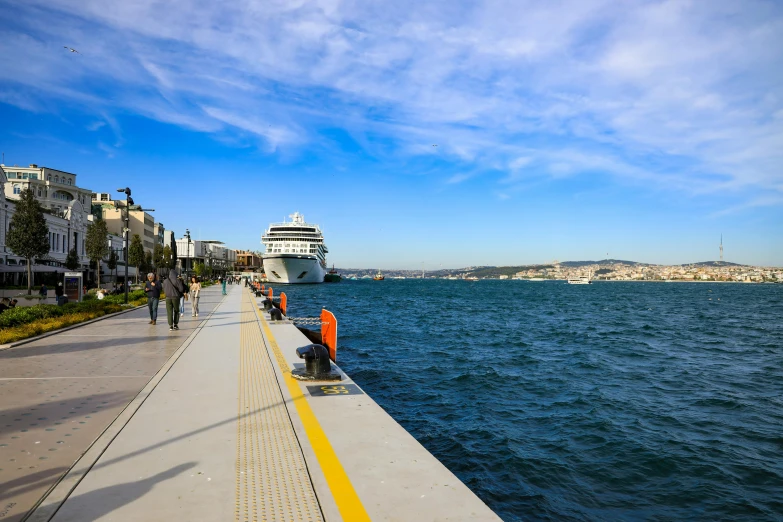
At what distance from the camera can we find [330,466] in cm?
507

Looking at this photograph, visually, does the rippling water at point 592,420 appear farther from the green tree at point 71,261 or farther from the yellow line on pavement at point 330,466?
the green tree at point 71,261

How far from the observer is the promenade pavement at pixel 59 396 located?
483cm

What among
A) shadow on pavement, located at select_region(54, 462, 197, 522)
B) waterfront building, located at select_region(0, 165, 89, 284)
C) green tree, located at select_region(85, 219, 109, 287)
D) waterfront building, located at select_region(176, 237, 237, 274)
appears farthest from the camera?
waterfront building, located at select_region(176, 237, 237, 274)

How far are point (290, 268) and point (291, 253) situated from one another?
16.5ft

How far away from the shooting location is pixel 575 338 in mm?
27359

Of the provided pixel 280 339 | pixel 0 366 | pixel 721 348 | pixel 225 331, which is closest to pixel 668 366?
pixel 721 348

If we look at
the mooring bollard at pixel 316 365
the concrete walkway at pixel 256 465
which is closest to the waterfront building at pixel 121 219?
the mooring bollard at pixel 316 365

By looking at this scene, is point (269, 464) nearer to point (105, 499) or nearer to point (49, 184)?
point (105, 499)

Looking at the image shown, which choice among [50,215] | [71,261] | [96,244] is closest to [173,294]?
[96,244]

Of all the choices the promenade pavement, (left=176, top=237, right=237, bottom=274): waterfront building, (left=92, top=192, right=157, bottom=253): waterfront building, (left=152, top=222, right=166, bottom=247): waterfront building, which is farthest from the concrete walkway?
(left=152, top=222, right=166, bottom=247): waterfront building

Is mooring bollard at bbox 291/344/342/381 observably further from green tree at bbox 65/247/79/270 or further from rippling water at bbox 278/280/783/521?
green tree at bbox 65/247/79/270

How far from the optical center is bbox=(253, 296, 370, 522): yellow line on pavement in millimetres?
4148

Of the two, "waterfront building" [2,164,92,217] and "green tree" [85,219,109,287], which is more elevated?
"waterfront building" [2,164,92,217]

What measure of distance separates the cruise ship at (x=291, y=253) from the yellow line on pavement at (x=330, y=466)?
281 ft
